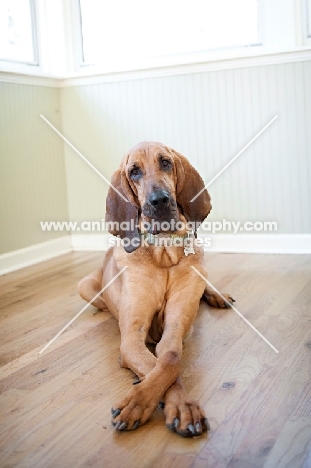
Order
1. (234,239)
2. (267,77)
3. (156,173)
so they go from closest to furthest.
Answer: (156,173)
(267,77)
(234,239)

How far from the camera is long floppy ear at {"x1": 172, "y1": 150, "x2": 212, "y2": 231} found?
2395mm

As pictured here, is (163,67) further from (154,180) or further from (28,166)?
(154,180)

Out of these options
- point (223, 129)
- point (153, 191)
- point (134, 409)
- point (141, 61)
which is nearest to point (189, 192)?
point (153, 191)

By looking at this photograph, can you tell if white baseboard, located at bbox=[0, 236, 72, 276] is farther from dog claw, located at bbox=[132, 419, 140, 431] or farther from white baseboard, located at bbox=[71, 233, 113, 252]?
dog claw, located at bbox=[132, 419, 140, 431]

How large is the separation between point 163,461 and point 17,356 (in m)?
1.05

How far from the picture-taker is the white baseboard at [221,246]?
13.7ft

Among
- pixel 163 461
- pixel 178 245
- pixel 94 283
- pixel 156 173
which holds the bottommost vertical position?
pixel 163 461

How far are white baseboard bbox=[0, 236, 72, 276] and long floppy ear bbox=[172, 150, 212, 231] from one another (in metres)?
2.02

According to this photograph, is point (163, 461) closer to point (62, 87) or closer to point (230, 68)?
point (230, 68)

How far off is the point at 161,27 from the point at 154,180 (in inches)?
105

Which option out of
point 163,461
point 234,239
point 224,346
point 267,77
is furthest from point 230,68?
point 163,461

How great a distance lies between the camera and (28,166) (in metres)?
4.38

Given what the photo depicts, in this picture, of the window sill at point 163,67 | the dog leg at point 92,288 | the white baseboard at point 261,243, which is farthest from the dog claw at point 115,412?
the window sill at point 163,67

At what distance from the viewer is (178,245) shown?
2441 millimetres
